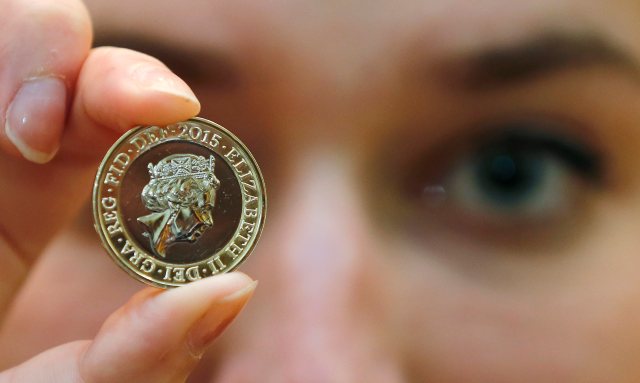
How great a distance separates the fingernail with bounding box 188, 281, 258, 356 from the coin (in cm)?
9

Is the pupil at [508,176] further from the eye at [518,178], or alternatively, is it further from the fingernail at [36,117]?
the fingernail at [36,117]

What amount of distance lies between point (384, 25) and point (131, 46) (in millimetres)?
402

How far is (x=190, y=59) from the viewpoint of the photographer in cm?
98

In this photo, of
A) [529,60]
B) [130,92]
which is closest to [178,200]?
[130,92]

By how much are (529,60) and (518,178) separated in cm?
25

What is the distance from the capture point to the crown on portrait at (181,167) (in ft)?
2.79

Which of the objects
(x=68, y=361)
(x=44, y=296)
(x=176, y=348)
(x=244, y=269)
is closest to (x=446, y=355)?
(x=244, y=269)

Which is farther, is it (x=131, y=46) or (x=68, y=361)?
(x=131, y=46)

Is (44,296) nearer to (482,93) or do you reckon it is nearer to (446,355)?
(446,355)

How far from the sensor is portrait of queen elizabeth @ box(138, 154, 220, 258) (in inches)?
33.2

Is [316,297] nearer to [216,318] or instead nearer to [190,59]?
[216,318]

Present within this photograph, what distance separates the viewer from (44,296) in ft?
3.45

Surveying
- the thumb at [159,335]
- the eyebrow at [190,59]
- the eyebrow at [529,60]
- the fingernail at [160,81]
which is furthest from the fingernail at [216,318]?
the eyebrow at [529,60]

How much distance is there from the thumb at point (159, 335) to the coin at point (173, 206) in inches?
3.1
